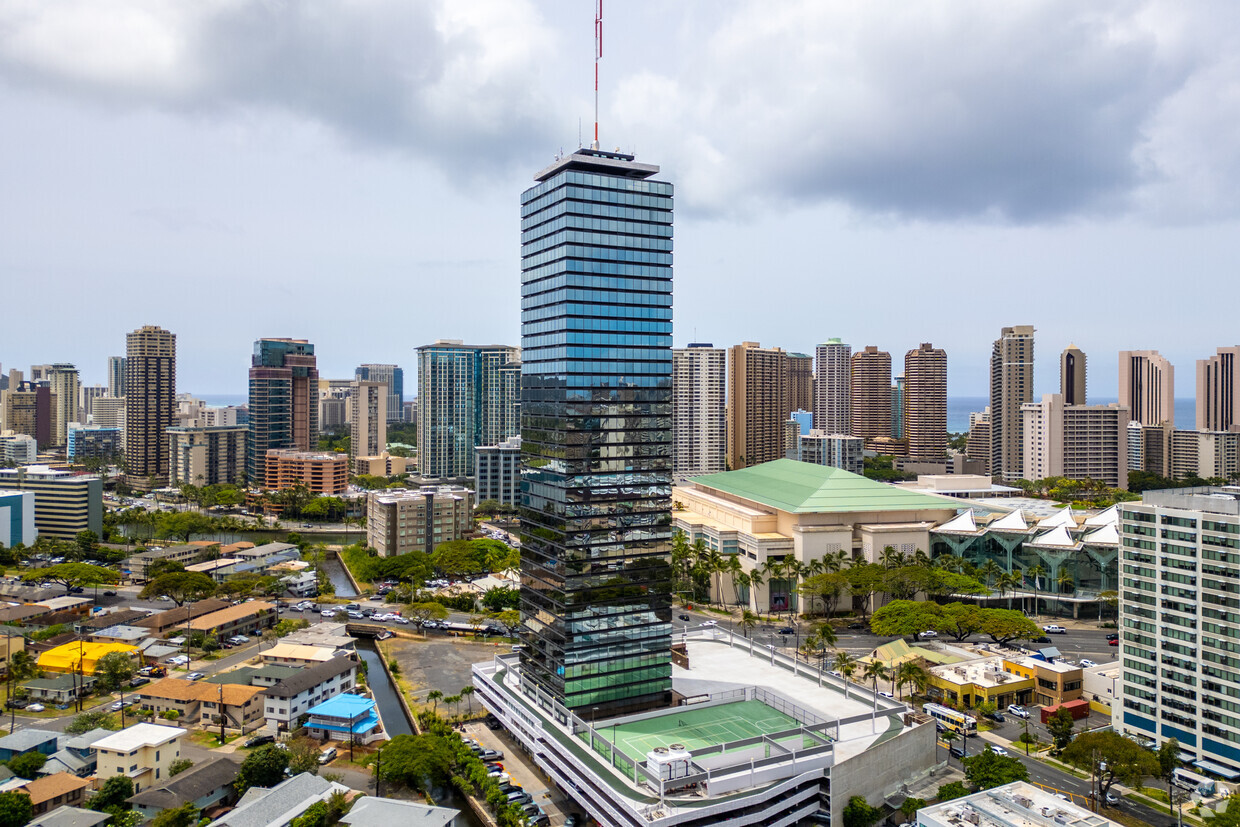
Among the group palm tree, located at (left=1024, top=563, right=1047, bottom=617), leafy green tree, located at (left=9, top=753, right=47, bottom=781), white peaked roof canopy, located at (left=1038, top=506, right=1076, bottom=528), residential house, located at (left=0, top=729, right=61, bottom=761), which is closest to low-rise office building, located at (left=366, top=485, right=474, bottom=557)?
residential house, located at (left=0, top=729, right=61, bottom=761)

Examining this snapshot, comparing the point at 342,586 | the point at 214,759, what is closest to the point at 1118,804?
the point at 214,759

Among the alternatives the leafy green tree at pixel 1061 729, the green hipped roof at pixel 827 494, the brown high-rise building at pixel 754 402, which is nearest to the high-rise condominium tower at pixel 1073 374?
the brown high-rise building at pixel 754 402

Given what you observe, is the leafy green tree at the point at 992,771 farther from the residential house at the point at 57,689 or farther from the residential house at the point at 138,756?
the residential house at the point at 57,689

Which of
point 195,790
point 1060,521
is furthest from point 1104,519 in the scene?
point 195,790

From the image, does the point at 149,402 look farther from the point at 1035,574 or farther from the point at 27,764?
the point at 1035,574

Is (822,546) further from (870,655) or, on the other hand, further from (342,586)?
(342,586)

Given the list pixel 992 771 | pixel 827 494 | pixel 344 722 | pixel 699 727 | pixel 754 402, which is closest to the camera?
pixel 992 771
